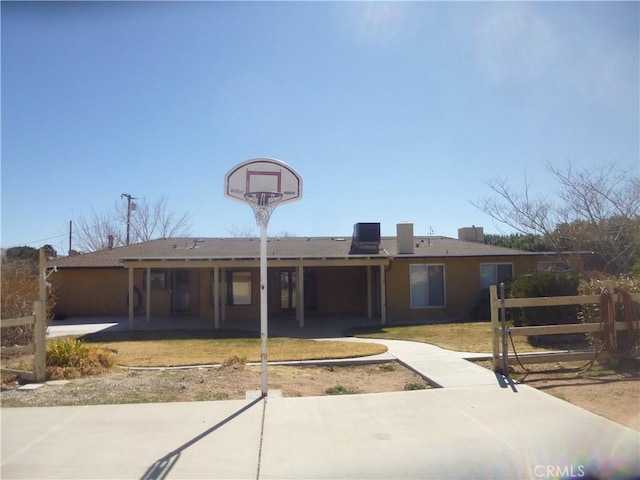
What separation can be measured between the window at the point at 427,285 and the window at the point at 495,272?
67.9 inches

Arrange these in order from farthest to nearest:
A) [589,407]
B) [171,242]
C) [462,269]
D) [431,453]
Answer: [171,242]
[462,269]
[589,407]
[431,453]

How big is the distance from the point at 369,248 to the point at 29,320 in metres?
14.4

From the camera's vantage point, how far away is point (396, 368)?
9680mm

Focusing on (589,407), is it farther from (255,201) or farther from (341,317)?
(341,317)

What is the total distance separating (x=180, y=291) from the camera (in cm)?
2247

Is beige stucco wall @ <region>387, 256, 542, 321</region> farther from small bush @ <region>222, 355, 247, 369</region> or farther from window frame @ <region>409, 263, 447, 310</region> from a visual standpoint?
small bush @ <region>222, 355, 247, 369</region>

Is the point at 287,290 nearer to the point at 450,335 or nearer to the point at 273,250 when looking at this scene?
the point at 273,250

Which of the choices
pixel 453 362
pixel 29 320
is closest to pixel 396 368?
pixel 453 362

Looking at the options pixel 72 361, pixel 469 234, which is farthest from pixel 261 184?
pixel 469 234

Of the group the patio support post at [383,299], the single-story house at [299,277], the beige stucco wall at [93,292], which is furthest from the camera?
the beige stucco wall at [93,292]

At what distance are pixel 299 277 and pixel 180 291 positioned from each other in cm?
696

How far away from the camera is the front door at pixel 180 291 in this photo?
22406 mm

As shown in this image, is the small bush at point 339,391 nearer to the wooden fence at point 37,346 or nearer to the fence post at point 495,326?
the fence post at point 495,326

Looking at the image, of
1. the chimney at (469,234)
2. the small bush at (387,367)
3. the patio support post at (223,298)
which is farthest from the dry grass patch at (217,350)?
the chimney at (469,234)
